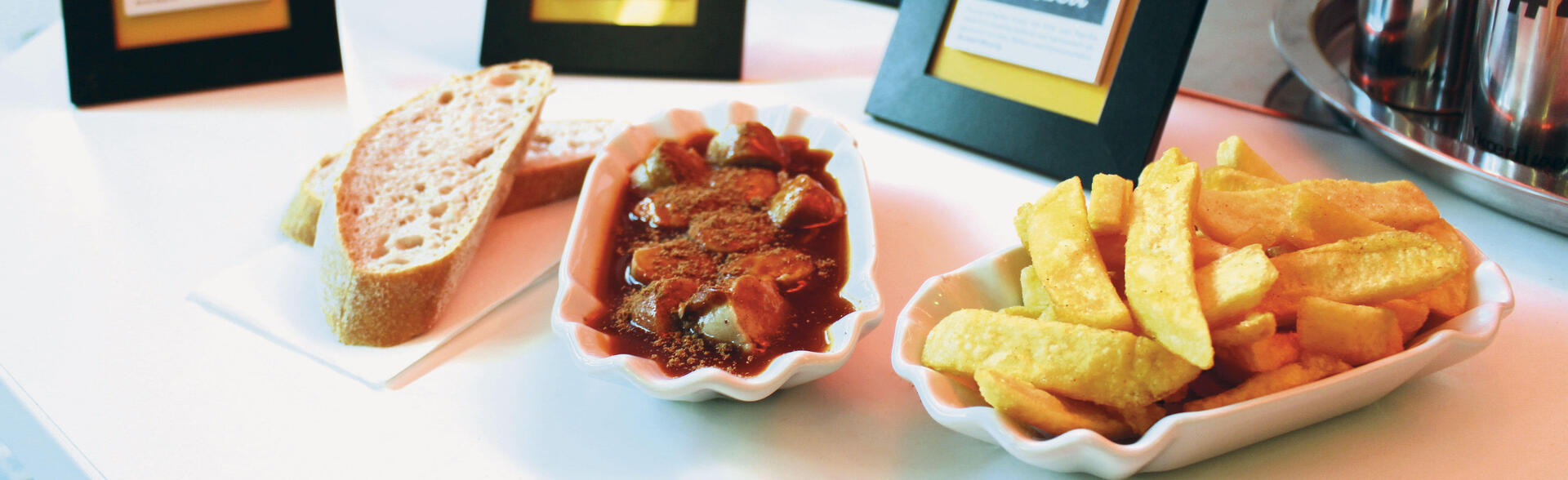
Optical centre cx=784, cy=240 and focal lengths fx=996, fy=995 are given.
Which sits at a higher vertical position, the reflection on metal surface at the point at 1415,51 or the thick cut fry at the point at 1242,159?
the reflection on metal surface at the point at 1415,51

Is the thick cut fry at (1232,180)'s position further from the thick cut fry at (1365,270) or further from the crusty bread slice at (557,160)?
the crusty bread slice at (557,160)

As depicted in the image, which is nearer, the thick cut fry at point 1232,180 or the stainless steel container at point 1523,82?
the thick cut fry at point 1232,180

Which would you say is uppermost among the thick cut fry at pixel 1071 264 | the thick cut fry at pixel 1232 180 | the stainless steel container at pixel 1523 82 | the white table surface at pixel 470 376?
the stainless steel container at pixel 1523 82

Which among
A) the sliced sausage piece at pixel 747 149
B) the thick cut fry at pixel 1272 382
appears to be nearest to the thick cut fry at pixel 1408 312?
the thick cut fry at pixel 1272 382

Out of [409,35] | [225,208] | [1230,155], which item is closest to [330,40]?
[409,35]

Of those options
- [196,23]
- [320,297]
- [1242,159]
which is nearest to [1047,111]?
[1242,159]

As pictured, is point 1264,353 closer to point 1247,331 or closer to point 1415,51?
point 1247,331
